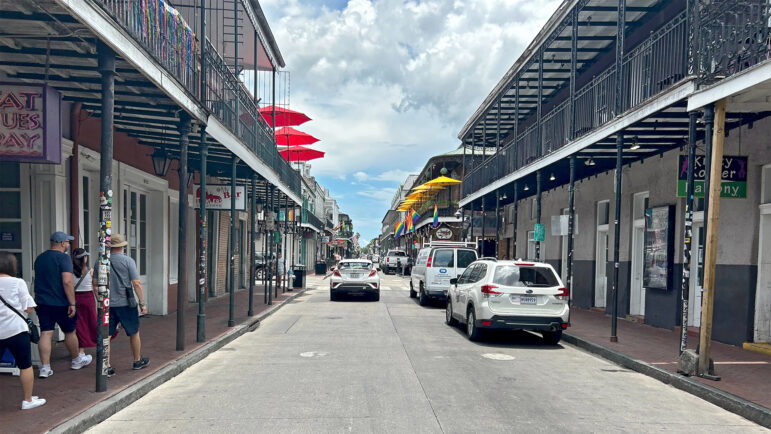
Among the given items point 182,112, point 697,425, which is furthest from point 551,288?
point 182,112

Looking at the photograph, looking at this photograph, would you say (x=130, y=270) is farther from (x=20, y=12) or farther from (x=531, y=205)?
(x=531, y=205)

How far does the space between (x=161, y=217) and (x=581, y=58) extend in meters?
12.8

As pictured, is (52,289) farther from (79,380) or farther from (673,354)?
(673,354)

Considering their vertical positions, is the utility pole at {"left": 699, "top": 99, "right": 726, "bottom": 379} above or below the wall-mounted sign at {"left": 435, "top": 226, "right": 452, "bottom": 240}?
above

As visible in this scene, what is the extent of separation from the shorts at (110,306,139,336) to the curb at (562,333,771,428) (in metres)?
7.30

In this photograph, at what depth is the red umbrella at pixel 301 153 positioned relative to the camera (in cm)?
2336

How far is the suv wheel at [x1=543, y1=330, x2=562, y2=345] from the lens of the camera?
10977 millimetres

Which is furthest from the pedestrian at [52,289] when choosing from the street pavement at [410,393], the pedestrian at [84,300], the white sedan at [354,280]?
the white sedan at [354,280]

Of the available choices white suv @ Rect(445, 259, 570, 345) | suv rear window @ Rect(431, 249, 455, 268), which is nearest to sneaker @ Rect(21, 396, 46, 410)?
white suv @ Rect(445, 259, 570, 345)

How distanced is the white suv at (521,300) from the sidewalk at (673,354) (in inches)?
36.9

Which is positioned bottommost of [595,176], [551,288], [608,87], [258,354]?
[258,354]

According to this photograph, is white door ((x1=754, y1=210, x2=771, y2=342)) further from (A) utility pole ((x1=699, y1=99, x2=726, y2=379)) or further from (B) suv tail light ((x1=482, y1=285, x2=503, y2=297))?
(B) suv tail light ((x1=482, y1=285, x2=503, y2=297))

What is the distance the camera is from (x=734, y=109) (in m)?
8.26

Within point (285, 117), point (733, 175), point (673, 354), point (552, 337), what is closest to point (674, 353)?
point (673, 354)
